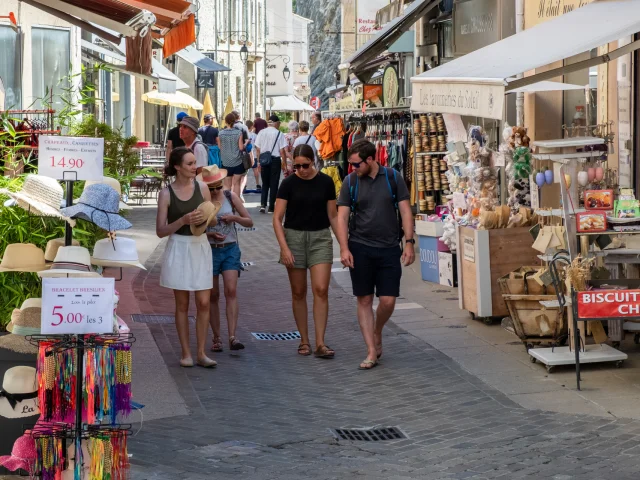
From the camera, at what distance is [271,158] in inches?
889

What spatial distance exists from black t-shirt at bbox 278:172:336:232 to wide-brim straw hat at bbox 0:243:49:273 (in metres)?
3.89

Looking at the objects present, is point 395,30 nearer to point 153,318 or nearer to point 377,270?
point 153,318

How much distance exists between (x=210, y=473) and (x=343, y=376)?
2.84 metres

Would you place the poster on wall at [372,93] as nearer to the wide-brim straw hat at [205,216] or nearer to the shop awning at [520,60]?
the shop awning at [520,60]

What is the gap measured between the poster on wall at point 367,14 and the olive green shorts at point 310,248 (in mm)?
26314

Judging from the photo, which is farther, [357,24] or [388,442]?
[357,24]

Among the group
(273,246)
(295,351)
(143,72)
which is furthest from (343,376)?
(273,246)

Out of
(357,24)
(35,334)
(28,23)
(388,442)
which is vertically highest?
(357,24)

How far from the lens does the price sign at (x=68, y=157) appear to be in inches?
220

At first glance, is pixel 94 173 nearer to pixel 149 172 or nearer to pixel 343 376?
pixel 149 172

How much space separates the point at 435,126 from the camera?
52.7ft

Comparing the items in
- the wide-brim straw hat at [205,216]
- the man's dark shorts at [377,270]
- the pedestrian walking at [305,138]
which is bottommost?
the man's dark shorts at [377,270]

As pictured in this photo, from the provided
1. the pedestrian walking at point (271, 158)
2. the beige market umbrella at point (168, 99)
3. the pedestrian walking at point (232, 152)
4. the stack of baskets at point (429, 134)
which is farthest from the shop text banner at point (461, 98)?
the beige market umbrella at point (168, 99)

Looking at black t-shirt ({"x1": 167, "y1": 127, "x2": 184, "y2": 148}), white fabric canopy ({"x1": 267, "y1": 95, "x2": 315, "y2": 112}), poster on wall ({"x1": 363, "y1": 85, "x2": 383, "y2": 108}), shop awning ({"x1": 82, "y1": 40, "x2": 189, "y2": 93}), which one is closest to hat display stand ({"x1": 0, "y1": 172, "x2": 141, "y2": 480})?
black t-shirt ({"x1": 167, "y1": 127, "x2": 184, "y2": 148})
